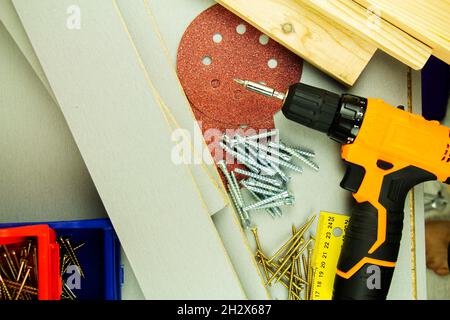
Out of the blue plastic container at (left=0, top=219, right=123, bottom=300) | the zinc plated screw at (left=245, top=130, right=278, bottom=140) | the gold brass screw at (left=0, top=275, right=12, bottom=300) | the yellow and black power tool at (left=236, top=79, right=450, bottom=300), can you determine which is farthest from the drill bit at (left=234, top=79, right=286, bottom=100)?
the gold brass screw at (left=0, top=275, right=12, bottom=300)

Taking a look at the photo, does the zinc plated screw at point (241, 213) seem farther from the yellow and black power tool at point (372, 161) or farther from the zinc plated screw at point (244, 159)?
the yellow and black power tool at point (372, 161)

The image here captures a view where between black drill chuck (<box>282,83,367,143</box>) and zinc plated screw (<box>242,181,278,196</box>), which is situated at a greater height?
black drill chuck (<box>282,83,367,143</box>)

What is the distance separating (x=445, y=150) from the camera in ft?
3.30

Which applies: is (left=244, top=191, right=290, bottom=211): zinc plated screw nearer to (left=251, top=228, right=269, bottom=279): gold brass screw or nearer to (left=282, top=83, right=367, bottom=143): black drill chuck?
(left=251, top=228, right=269, bottom=279): gold brass screw

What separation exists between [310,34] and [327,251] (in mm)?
482

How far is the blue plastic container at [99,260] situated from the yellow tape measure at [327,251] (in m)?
0.44

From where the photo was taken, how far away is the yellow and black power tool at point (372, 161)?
3.29 feet

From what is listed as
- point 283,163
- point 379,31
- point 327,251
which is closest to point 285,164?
point 283,163

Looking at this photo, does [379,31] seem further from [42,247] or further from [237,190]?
[42,247]

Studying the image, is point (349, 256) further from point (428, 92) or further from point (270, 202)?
point (428, 92)

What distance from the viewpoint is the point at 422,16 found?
3.13 feet

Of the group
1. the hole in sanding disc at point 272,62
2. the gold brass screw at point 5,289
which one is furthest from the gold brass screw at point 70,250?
the hole in sanding disc at point 272,62

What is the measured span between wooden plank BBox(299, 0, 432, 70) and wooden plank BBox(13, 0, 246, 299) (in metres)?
0.40

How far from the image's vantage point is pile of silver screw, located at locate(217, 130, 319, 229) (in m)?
1.12
